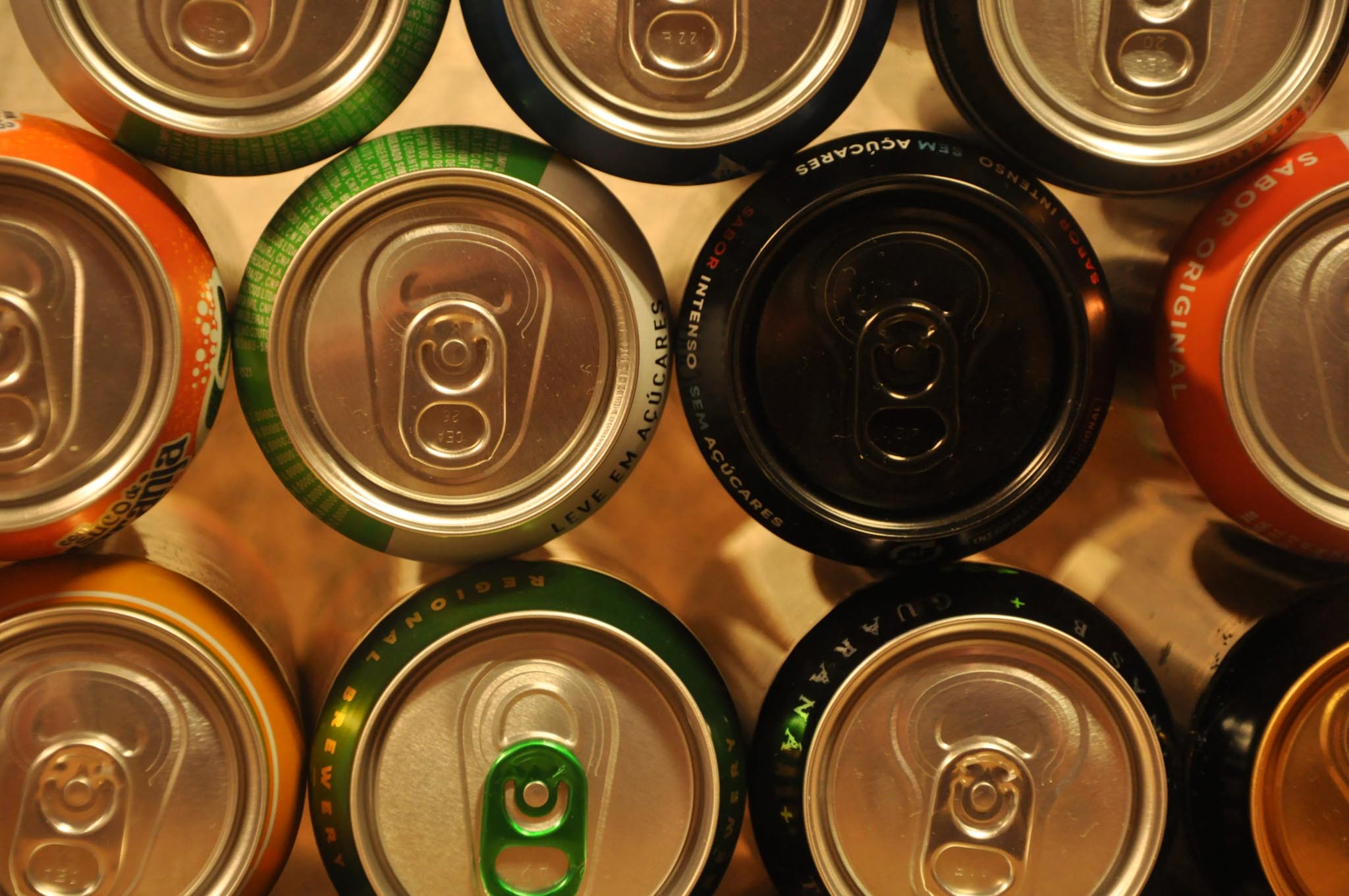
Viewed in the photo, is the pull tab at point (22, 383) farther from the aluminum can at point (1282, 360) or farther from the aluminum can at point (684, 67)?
the aluminum can at point (1282, 360)

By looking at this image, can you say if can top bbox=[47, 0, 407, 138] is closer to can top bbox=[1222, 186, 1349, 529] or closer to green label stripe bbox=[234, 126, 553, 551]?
green label stripe bbox=[234, 126, 553, 551]

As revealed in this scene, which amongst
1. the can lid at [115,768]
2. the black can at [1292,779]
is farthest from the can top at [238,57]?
the black can at [1292,779]

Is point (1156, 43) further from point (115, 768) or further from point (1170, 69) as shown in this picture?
point (115, 768)

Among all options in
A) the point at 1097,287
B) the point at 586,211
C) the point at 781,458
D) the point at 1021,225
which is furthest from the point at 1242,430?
the point at 586,211

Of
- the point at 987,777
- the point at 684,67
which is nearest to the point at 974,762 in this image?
the point at 987,777

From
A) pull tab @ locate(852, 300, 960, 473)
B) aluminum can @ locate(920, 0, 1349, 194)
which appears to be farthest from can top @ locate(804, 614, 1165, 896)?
aluminum can @ locate(920, 0, 1349, 194)

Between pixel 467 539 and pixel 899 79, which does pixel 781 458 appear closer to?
pixel 467 539
